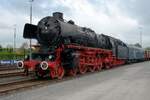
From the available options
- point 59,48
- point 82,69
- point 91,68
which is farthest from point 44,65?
point 91,68

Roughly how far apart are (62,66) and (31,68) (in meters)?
2.17

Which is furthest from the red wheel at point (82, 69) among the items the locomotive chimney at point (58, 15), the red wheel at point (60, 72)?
the locomotive chimney at point (58, 15)

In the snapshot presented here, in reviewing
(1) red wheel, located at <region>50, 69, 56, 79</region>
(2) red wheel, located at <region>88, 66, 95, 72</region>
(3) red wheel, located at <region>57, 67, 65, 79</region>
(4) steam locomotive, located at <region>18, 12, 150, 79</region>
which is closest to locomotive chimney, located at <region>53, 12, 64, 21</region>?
(4) steam locomotive, located at <region>18, 12, 150, 79</region>

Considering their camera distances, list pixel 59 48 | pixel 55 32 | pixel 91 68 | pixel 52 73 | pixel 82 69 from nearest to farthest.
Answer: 1. pixel 52 73
2. pixel 59 48
3. pixel 55 32
4. pixel 82 69
5. pixel 91 68

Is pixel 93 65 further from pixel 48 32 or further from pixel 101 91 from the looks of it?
pixel 101 91

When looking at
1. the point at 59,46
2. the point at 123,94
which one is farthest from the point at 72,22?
the point at 123,94

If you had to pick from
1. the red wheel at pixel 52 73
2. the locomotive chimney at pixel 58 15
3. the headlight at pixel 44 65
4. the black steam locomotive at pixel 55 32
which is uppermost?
the locomotive chimney at pixel 58 15

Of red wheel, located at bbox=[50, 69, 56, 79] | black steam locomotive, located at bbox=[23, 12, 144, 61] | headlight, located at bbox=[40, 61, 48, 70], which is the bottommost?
red wheel, located at bbox=[50, 69, 56, 79]

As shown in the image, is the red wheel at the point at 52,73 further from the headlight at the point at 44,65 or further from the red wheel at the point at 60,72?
the headlight at the point at 44,65

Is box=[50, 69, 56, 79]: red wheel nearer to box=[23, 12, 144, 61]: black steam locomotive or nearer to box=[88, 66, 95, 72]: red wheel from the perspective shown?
box=[23, 12, 144, 61]: black steam locomotive

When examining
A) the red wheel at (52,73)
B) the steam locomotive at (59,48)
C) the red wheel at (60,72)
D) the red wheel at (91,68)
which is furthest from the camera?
the red wheel at (91,68)

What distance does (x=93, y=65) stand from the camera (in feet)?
85.6

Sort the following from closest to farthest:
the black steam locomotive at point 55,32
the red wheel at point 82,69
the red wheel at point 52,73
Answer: the red wheel at point 52,73 < the black steam locomotive at point 55,32 < the red wheel at point 82,69

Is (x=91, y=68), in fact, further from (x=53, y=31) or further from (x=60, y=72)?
(x=53, y=31)
